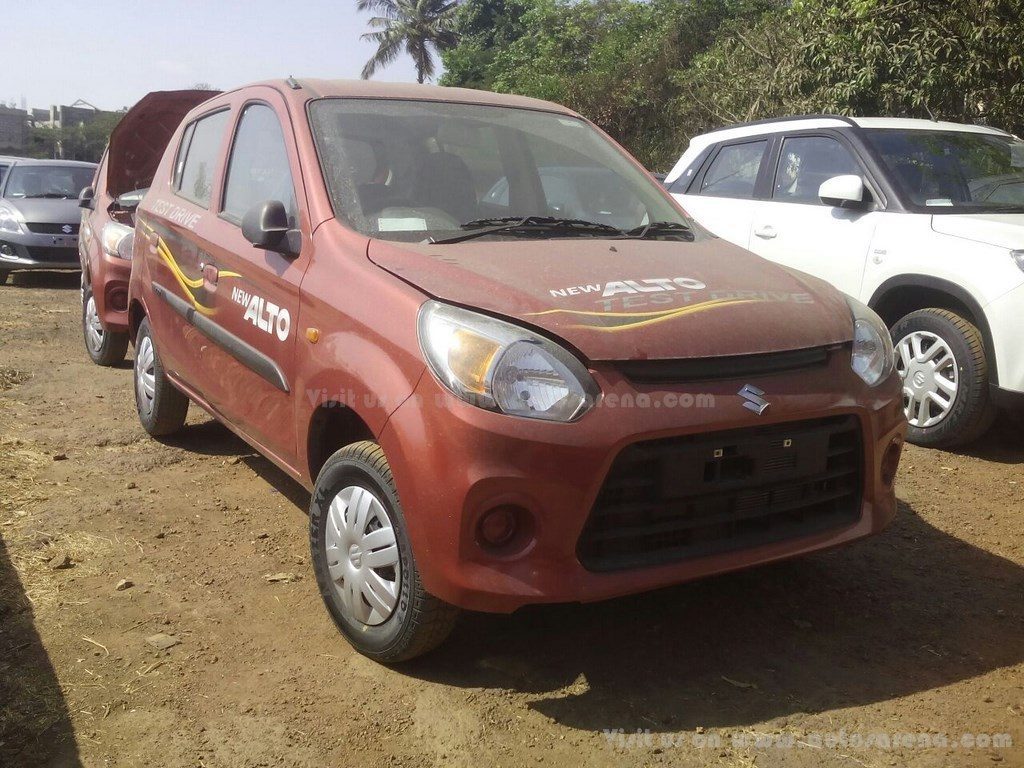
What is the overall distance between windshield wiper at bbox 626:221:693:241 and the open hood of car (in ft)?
16.5

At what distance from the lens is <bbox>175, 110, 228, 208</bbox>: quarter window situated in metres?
4.37

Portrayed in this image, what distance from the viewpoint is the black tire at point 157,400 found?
4.96m

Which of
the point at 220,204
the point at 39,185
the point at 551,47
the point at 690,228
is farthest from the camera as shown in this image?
the point at 551,47

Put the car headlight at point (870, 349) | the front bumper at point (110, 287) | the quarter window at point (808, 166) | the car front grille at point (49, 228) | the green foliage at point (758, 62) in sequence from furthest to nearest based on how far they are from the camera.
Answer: the car front grille at point (49, 228) < the green foliage at point (758, 62) < the front bumper at point (110, 287) < the quarter window at point (808, 166) < the car headlight at point (870, 349)

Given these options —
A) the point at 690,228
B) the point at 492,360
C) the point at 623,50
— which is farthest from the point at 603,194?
the point at 623,50

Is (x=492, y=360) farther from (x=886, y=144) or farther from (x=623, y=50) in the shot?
(x=623, y=50)

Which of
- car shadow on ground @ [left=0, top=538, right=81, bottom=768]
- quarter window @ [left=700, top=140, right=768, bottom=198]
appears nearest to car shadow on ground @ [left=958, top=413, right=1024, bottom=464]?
quarter window @ [left=700, top=140, right=768, bottom=198]

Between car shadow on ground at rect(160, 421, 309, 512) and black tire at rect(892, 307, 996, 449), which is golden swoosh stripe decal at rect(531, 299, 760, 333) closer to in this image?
car shadow on ground at rect(160, 421, 309, 512)

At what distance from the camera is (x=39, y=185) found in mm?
12922

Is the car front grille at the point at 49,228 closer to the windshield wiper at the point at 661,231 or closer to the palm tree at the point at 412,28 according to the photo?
the windshield wiper at the point at 661,231

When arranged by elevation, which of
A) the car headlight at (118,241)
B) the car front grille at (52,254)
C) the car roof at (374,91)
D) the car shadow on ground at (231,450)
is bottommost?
the car shadow on ground at (231,450)

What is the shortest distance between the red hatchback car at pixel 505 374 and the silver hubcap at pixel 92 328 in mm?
3884

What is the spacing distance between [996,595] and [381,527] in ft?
7.37

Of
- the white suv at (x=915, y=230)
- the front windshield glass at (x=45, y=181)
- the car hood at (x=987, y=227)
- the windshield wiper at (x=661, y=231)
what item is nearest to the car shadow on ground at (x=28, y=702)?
the windshield wiper at (x=661, y=231)
